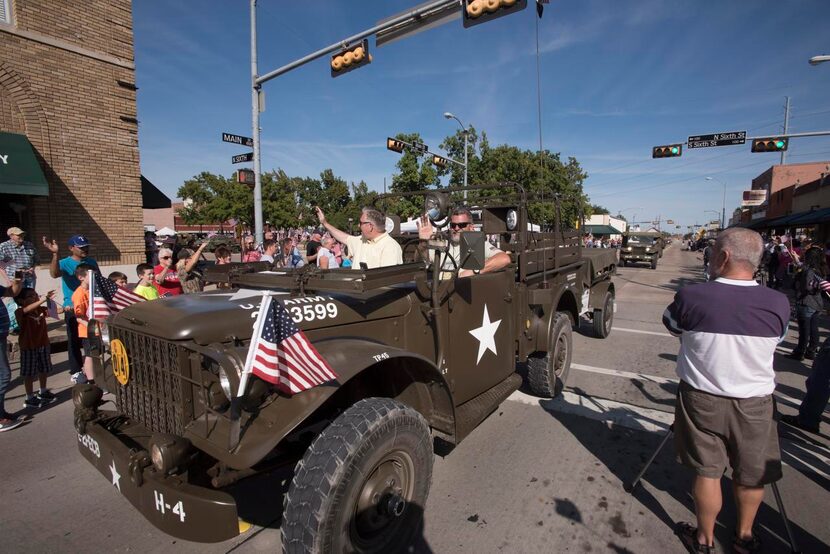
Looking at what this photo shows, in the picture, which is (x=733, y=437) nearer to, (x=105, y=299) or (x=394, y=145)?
(x=105, y=299)

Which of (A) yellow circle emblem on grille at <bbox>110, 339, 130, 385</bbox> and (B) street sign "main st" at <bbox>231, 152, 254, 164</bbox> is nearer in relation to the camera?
(A) yellow circle emblem on grille at <bbox>110, 339, 130, 385</bbox>

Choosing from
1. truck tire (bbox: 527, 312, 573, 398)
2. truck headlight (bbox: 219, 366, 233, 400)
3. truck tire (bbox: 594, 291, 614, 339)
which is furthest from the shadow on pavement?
truck tire (bbox: 594, 291, 614, 339)

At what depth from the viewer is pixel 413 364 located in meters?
2.66

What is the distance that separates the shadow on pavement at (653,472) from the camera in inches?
101

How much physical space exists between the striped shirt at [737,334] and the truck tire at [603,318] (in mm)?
5305

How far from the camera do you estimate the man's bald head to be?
7.18 ft

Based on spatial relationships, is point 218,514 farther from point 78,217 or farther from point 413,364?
point 78,217

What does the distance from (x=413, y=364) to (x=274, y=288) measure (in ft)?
3.72

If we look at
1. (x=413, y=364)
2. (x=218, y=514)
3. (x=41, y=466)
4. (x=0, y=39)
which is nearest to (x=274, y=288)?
(x=413, y=364)

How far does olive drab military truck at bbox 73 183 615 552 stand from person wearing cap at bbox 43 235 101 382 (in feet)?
9.10

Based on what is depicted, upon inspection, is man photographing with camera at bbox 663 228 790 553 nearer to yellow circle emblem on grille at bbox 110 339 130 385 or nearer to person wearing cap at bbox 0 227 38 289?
yellow circle emblem on grille at bbox 110 339 130 385

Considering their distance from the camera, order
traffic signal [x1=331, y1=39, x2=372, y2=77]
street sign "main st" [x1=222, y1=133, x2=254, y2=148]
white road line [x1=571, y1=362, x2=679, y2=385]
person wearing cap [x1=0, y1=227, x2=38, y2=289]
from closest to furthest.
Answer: white road line [x1=571, y1=362, x2=679, y2=385]
person wearing cap [x1=0, y1=227, x2=38, y2=289]
traffic signal [x1=331, y1=39, x2=372, y2=77]
street sign "main st" [x1=222, y1=133, x2=254, y2=148]

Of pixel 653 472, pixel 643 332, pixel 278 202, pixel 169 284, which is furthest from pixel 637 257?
pixel 278 202

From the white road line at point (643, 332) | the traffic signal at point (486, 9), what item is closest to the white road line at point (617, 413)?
the white road line at point (643, 332)
